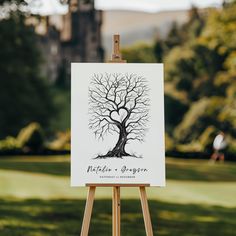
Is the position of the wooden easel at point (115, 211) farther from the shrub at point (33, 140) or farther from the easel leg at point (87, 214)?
the shrub at point (33, 140)

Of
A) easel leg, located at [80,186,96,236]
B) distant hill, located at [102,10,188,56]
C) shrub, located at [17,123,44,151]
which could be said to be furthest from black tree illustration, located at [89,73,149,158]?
distant hill, located at [102,10,188,56]

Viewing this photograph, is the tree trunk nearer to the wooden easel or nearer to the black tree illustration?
the black tree illustration

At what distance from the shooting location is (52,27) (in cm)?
8288

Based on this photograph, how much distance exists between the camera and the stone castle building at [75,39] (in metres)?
Result: 83.5

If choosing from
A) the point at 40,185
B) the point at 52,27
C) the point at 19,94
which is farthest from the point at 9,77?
the point at 52,27

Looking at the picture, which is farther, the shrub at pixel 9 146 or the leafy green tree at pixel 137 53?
the leafy green tree at pixel 137 53

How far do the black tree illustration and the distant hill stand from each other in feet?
317

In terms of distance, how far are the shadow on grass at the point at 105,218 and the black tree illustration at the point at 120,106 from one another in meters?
3.79

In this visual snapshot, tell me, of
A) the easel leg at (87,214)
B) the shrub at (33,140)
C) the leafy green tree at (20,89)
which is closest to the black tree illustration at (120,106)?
the easel leg at (87,214)

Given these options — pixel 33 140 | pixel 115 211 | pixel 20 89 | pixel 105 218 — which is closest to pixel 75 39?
pixel 20 89

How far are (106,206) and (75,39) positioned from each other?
238 feet

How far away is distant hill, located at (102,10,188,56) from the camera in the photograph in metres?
107

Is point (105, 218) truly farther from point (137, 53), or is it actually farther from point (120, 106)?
point (137, 53)

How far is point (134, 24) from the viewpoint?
114 metres
